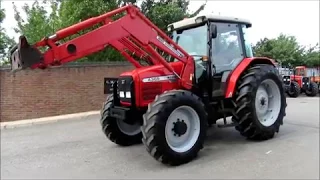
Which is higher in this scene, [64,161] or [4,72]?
[4,72]

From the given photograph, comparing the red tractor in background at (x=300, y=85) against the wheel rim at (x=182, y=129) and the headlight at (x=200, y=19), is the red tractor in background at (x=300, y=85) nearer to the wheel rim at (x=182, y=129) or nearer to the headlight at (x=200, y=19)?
the headlight at (x=200, y=19)

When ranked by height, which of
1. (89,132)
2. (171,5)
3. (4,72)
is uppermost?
(171,5)

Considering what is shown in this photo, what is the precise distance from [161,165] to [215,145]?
1.40 m

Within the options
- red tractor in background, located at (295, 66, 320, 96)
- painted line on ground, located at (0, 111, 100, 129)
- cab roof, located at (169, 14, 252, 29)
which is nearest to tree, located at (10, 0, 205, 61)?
painted line on ground, located at (0, 111, 100, 129)

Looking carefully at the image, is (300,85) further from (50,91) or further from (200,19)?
(200,19)

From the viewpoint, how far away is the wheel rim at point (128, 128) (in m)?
6.48

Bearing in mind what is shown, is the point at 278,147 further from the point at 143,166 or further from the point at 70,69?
the point at 70,69

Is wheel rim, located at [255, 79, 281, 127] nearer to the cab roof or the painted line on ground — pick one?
the cab roof

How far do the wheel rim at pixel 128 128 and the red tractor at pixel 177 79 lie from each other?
0.06ft

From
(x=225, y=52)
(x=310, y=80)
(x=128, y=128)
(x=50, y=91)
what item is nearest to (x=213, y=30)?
(x=225, y=52)

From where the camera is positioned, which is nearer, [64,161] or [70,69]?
[64,161]

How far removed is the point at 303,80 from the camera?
1928 cm

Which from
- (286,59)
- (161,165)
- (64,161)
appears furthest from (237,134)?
(286,59)

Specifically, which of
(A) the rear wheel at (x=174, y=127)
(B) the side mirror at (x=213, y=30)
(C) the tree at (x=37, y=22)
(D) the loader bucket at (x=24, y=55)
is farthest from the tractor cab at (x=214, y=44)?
(C) the tree at (x=37, y=22)
